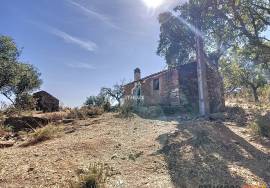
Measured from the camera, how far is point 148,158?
738 centimetres

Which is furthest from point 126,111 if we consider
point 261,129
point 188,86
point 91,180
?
point 91,180

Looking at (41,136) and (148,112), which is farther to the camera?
(148,112)

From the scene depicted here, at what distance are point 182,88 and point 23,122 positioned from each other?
13.1 metres

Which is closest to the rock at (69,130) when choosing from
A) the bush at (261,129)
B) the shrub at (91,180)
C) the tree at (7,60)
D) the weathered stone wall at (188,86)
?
the shrub at (91,180)

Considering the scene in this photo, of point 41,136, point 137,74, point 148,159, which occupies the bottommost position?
point 148,159

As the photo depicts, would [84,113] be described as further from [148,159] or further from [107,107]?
[148,159]

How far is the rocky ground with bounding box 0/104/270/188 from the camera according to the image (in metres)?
5.99

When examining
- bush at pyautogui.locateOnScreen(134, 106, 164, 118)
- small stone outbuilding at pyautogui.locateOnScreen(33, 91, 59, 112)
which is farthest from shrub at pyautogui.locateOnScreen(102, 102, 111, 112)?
small stone outbuilding at pyautogui.locateOnScreen(33, 91, 59, 112)

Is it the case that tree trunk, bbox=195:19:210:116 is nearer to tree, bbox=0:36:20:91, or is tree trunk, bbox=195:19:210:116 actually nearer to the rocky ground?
the rocky ground

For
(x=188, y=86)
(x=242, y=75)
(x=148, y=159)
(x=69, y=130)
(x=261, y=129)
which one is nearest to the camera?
(x=148, y=159)

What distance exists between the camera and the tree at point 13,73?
83.7 feet

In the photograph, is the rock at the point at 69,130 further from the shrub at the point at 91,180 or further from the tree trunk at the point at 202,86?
the tree trunk at the point at 202,86

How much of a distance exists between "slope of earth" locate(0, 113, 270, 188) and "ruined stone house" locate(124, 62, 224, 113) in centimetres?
1171

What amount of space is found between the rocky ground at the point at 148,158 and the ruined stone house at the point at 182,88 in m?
11.7
